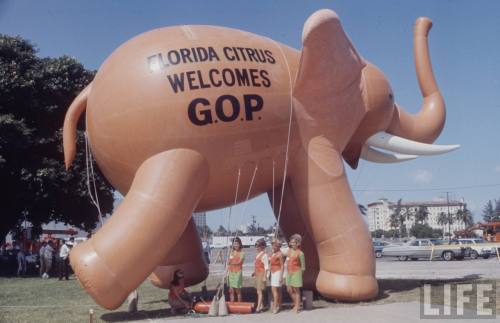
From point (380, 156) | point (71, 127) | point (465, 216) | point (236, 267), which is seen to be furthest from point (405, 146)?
point (465, 216)

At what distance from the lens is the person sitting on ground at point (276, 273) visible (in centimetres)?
867

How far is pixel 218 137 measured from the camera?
27.9 ft

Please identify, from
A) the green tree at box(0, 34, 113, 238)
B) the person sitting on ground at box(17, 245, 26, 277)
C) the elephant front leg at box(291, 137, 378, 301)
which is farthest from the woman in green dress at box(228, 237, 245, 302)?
the person sitting on ground at box(17, 245, 26, 277)

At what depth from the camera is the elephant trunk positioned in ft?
39.1

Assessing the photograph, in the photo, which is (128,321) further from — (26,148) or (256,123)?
(26,148)

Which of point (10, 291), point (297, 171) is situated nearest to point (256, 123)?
point (297, 171)

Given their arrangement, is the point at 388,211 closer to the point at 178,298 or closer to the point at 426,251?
the point at 426,251

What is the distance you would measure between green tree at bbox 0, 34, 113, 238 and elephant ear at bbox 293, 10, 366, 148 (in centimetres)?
1120

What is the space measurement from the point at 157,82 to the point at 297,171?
9.62ft

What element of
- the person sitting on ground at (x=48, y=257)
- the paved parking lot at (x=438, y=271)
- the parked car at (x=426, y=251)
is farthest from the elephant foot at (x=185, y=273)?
the parked car at (x=426, y=251)

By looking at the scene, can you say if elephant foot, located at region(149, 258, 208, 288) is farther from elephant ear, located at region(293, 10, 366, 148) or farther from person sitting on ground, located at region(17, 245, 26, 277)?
person sitting on ground, located at region(17, 245, 26, 277)

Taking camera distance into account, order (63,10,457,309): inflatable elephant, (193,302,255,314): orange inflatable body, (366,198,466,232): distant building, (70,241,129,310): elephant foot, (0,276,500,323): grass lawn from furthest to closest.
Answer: (366,198,466,232): distant building < (0,276,500,323): grass lawn < (193,302,255,314): orange inflatable body < (63,10,457,309): inflatable elephant < (70,241,129,310): elephant foot

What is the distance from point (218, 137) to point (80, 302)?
4.99 m

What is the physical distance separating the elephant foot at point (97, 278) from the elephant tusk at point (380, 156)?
6.06 metres
